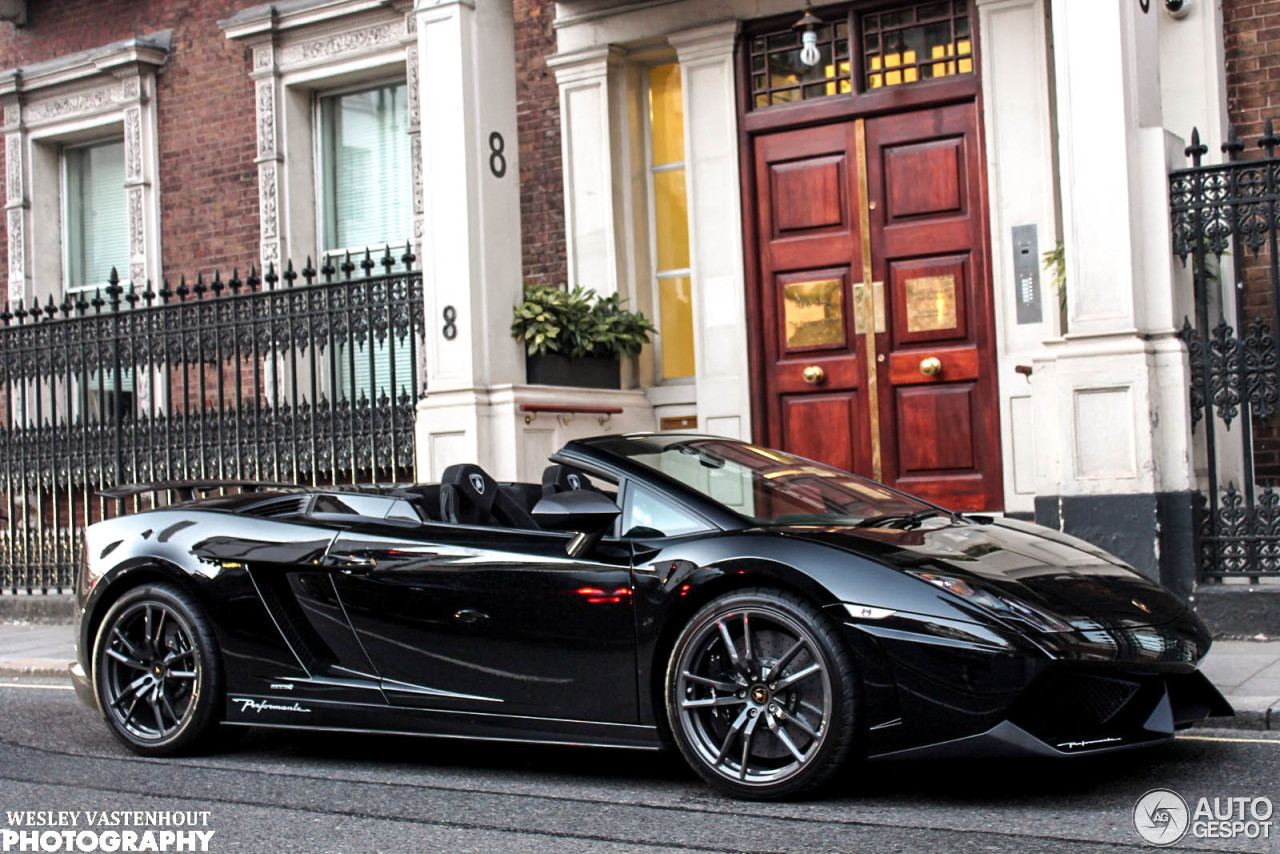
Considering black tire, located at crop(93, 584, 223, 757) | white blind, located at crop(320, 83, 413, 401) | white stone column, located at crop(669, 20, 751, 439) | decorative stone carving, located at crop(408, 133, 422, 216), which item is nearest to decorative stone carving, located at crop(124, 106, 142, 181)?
white blind, located at crop(320, 83, 413, 401)

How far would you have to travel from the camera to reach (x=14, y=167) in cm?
1619

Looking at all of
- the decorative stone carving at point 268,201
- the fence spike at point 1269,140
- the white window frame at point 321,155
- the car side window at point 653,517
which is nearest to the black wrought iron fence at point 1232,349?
the fence spike at point 1269,140

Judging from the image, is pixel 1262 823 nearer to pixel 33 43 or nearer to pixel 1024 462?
pixel 1024 462

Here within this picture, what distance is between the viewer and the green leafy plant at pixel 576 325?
10891mm

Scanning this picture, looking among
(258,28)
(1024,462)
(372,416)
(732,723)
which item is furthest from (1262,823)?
(258,28)

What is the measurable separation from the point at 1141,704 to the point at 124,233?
13611 mm

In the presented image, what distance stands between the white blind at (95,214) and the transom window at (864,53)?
7.89m

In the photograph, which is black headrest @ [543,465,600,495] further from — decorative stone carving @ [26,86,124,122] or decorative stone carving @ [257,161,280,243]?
decorative stone carving @ [26,86,124,122]

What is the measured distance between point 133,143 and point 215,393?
304cm

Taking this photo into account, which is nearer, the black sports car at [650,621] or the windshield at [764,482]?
the black sports car at [650,621]

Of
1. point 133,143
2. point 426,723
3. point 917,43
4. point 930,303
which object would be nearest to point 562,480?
point 426,723

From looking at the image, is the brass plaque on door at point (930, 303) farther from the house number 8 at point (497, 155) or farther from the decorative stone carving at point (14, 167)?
the decorative stone carving at point (14, 167)

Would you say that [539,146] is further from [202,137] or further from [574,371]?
[202,137]

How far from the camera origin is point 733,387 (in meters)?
11.6
